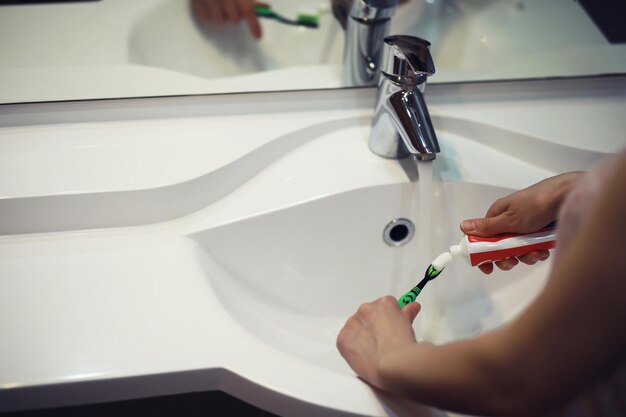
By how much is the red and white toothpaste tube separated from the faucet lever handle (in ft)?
0.54

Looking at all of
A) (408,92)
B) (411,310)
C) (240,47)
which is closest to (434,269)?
(411,310)

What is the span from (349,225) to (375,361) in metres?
0.20

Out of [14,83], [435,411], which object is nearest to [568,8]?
[435,411]

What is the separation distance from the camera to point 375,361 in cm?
41

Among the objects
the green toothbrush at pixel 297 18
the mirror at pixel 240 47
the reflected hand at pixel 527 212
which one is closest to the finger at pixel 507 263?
the reflected hand at pixel 527 212

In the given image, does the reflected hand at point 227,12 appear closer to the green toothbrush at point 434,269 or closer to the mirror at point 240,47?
the mirror at point 240,47

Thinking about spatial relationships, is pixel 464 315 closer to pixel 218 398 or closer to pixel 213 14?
pixel 218 398

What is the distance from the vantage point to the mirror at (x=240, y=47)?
1.87ft

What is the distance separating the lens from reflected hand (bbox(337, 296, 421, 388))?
411 millimetres

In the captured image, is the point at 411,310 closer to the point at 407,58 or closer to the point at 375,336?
the point at 375,336

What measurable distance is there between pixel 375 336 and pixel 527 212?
18 cm

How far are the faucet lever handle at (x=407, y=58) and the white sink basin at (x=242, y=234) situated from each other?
11 centimetres

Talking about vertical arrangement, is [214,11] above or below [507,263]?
above

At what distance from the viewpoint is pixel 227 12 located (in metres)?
0.69
